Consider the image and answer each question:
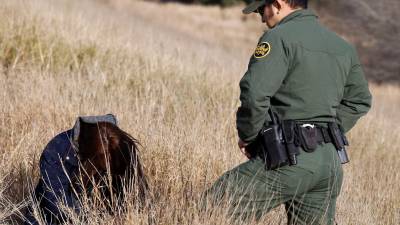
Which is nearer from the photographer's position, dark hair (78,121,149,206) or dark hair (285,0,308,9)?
dark hair (285,0,308,9)

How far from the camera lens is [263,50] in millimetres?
3148

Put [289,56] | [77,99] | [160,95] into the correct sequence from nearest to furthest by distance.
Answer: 1. [289,56]
2. [77,99]
3. [160,95]

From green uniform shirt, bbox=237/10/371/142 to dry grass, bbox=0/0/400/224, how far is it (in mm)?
534

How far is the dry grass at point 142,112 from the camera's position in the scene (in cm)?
425

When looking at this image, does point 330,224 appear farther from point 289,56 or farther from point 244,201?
point 289,56

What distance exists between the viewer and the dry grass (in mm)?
4254

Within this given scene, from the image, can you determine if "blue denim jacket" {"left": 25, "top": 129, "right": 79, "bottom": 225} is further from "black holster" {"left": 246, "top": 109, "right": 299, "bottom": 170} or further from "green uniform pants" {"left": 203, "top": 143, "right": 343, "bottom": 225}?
"black holster" {"left": 246, "top": 109, "right": 299, "bottom": 170}

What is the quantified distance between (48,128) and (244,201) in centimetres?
245

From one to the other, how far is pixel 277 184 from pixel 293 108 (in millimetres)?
361

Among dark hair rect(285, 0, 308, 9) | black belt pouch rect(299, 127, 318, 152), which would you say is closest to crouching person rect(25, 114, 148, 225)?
black belt pouch rect(299, 127, 318, 152)

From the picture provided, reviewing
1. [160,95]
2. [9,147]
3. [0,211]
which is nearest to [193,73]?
[160,95]

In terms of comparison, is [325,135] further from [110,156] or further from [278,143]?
[110,156]

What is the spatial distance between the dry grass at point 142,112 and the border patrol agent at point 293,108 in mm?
229

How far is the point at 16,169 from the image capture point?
457cm
